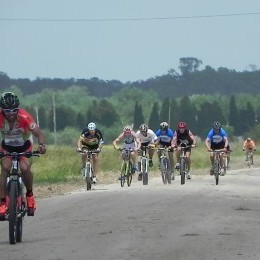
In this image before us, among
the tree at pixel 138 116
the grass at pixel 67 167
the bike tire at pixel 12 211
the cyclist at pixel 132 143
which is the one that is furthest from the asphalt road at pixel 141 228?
the tree at pixel 138 116

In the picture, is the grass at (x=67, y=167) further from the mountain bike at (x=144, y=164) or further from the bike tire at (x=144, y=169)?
the bike tire at (x=144, y=169)

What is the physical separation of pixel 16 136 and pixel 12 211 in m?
1.05

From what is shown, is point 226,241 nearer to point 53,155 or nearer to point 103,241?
point 103,241

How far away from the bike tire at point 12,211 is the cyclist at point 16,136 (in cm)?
22

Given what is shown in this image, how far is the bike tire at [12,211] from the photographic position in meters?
14.1

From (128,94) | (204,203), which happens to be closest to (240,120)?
(128,94)

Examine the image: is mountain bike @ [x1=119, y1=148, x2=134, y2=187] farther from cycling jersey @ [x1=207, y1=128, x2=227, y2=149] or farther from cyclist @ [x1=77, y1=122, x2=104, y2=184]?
cycling jersey @ [x1=207, y1=128, x2=227, y2=149]

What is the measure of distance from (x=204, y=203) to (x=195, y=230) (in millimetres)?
5245

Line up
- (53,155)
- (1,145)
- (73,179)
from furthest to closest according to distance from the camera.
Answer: (53,155), (73,179), (1,145)

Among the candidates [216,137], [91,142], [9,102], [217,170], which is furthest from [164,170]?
[9,102]

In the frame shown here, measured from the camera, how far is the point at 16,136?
48.7 feet

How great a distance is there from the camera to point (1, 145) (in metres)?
15.0

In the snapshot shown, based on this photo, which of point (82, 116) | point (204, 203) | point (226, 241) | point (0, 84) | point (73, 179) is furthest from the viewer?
point (0, 84)

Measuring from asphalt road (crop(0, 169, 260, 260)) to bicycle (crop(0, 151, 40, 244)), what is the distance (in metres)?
0.17
